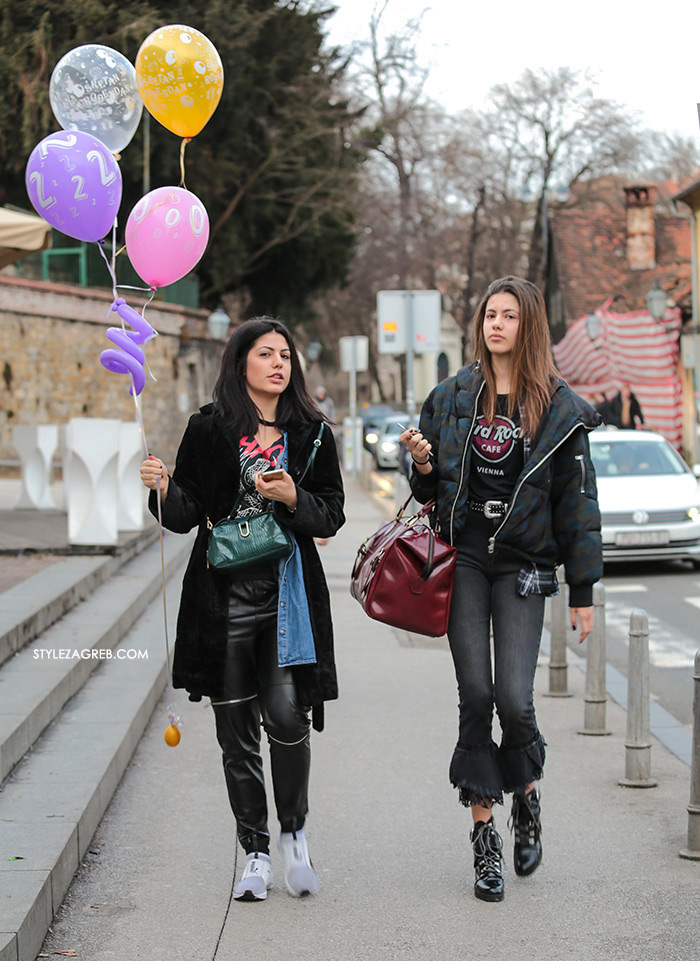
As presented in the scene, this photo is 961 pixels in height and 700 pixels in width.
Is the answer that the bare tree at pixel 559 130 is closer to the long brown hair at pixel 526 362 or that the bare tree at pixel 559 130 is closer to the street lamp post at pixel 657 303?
the street lamp post at pixel 657 303

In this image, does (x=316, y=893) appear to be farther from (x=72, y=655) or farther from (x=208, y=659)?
(x=72, y=655)

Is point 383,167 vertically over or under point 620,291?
over

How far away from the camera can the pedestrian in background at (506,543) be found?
14.0ft

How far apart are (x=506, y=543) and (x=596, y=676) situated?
266 cm

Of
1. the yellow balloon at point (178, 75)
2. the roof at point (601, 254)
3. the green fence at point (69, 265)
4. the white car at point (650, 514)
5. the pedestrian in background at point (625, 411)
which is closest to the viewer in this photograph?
the yellow balloon at point (178, 75)

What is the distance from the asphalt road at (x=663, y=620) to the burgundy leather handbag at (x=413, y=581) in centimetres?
343

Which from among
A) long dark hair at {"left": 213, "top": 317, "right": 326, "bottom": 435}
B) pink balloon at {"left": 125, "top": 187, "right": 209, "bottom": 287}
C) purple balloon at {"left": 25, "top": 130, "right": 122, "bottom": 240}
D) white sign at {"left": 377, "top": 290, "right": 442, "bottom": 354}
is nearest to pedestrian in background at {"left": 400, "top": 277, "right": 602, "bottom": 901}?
long dark hair at {"left": 213, "top": 317, "right": 326, "bottom": 435}

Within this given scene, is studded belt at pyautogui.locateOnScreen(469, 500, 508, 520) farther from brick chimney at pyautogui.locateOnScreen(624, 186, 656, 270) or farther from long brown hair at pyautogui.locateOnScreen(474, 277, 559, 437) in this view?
brick chimney at pyautogui.locateOnScreen(624, 186, 656, 270)

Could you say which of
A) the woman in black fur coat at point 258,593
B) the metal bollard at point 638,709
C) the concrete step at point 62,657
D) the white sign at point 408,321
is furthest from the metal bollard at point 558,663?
the white sign at point 408,321

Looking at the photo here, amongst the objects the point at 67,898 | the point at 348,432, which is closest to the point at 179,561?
the point at 67,898

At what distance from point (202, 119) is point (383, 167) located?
43.0 meters

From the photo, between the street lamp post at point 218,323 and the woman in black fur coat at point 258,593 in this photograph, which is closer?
the woman in black fur coat at point 258,593

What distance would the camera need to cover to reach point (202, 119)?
5.45 metres

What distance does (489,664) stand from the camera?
4.34m
